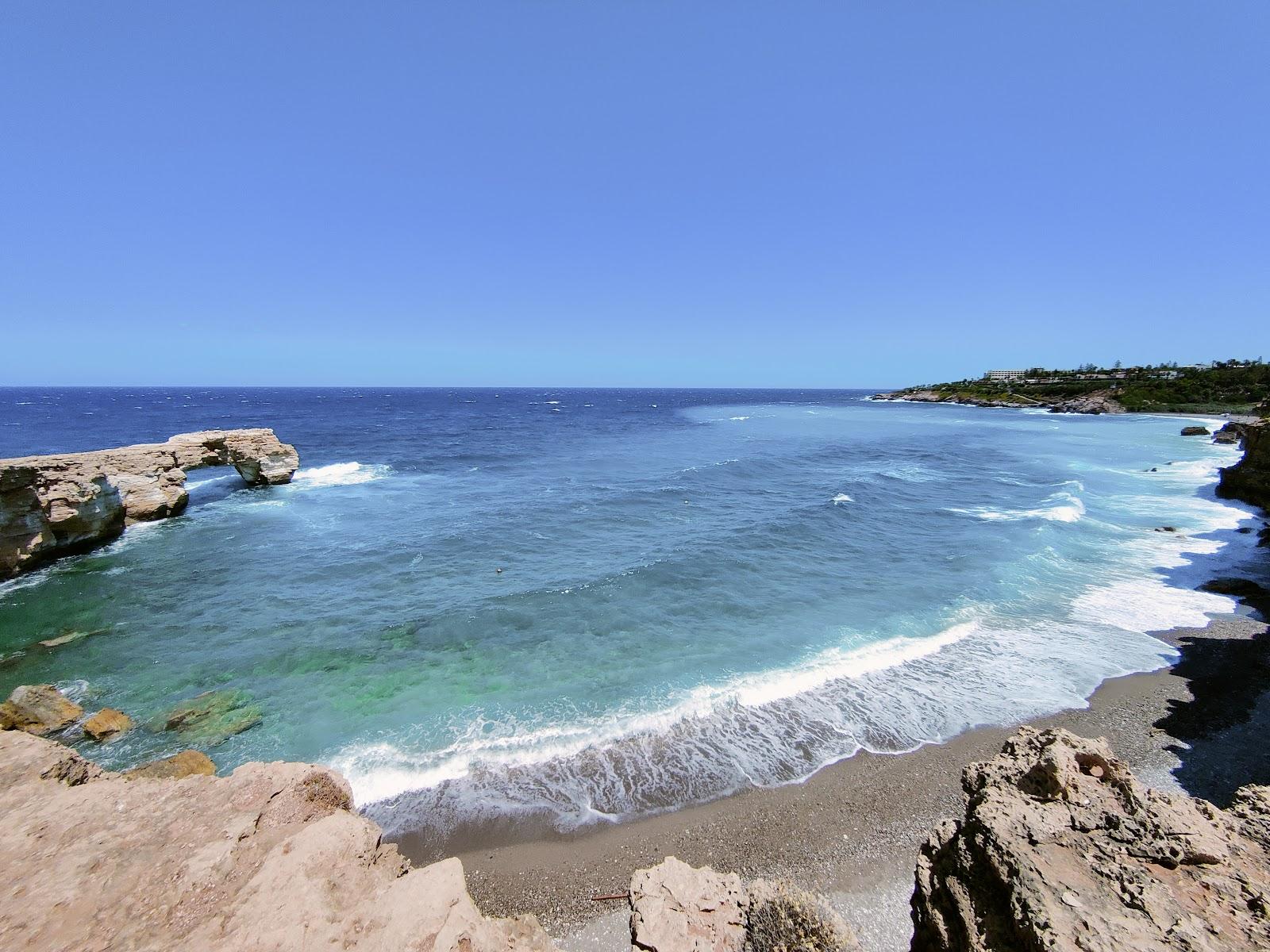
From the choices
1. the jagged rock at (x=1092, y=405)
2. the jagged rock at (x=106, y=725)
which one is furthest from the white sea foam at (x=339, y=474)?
the jagged rock at (x=1092, y=405)

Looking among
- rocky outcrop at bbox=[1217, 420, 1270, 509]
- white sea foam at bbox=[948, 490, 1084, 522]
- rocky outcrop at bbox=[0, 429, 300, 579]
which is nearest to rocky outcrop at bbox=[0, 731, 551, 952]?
rocky outcrop at bbox=[0, 429, 300, 579]

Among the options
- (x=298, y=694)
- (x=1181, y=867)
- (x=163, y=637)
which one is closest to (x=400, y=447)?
(x=163, y=637)

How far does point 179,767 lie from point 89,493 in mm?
20758

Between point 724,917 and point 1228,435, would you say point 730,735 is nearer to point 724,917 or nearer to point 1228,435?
point 724,917

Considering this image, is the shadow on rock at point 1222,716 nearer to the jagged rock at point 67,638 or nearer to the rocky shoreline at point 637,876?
the rocky shoreline at point 637,876

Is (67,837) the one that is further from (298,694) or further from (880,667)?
(880,667)

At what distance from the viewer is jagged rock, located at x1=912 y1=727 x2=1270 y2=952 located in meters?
3.44

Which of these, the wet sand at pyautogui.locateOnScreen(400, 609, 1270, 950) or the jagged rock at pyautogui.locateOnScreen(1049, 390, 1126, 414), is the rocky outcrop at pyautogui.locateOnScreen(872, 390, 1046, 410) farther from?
the wet sand at pyautogui.locateOnScreen(400, 609, 1270, 950)

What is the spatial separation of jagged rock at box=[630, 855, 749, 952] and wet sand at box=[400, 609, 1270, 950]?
2.78 meters

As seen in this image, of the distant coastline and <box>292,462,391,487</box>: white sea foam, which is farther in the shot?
the distant coastline

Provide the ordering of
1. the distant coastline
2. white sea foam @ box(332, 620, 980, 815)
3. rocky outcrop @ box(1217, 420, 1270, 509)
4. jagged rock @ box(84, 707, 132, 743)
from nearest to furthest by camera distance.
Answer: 1. white sea foam @ box(332, 620, 980, 815)
2. jagged rock @ box(84, 707, 132, 743)
3. rocky outcrop @ box(1217, 420, 1270, 509)
4. the distant coastline

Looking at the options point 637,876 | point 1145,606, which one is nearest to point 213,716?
point 637,876

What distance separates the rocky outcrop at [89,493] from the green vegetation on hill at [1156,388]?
4355 inches

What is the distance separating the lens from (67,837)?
211 inches
